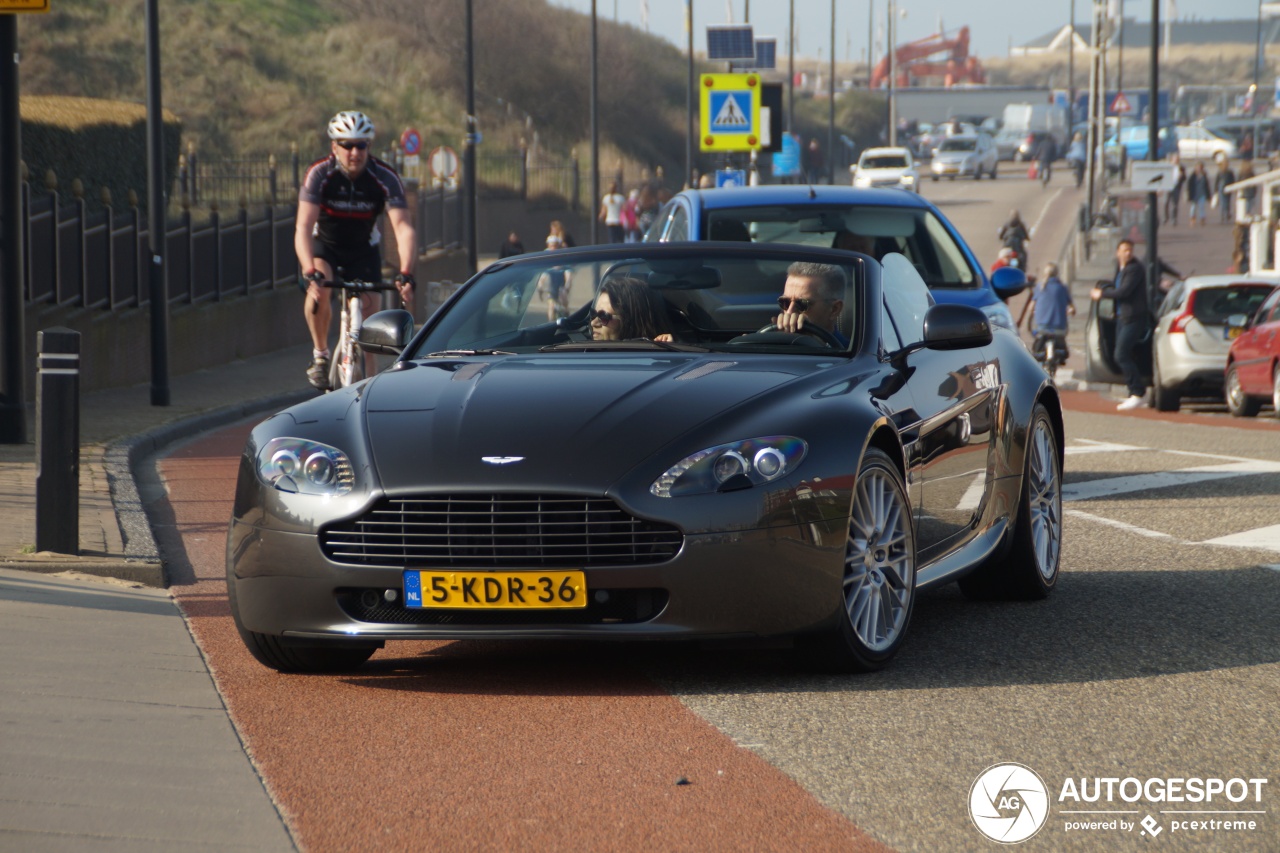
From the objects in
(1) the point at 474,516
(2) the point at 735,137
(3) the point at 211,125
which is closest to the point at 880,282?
(1) the point at 474,516

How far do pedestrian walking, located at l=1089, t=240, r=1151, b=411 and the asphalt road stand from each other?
15.6 metres

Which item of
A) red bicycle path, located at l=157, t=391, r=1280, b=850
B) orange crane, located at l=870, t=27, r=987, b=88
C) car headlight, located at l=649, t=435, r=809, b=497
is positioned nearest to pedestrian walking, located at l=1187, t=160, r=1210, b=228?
red bicycle path, located at l=157, t=391, r=1280, b=850

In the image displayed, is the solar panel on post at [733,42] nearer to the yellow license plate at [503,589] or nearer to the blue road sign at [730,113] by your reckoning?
the blue road sign at [730,113]

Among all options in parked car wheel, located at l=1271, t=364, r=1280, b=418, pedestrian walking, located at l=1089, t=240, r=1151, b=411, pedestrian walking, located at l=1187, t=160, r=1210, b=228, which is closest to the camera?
parked car wheel, located at l=1271, t=364, r=1280, b=418

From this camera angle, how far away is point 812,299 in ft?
22.8

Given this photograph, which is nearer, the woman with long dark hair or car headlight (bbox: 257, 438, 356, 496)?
car headlight (bbox: 257, 438, 356, 496)

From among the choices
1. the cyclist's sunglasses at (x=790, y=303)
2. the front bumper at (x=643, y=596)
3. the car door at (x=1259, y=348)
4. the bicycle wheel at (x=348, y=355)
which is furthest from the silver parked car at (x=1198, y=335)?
the front bumper at (x=643, y=596)

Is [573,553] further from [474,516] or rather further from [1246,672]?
[1246,672]

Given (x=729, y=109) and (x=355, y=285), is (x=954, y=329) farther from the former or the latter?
(x=729, y=109)

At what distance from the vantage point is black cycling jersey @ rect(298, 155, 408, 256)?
1120 centimetres

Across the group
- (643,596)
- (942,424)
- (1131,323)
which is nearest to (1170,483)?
(942,424)

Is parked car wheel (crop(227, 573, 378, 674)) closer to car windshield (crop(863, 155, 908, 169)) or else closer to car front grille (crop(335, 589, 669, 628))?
car front grille (crop(335, 589, 669, 628))

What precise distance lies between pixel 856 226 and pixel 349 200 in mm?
2880

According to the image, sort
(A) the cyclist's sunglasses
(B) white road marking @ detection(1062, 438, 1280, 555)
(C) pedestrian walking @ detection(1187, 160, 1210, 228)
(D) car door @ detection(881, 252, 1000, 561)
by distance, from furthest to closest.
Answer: (C) pedestrian walking @ detection(1187, 160, 1210, 228)
(B) white road marking @ detection(1062, 438, 1280, 555)
(A) the cyclist's sunglasses
(D) car door @ detection(881, 252, 1000, 561)
